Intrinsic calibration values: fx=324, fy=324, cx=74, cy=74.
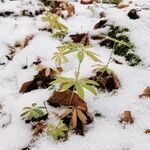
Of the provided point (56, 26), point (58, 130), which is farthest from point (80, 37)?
point (58, 130)

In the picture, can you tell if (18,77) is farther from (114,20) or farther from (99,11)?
(99,11)

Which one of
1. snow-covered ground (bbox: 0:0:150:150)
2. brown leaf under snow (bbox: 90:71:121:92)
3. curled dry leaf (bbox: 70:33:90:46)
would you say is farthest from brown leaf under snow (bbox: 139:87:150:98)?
curled dry leaf (bbox: 70:33:90:46)

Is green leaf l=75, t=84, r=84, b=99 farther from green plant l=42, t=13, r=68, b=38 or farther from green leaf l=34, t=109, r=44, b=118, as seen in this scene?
green plant l=42, t=13, r=68, b=38

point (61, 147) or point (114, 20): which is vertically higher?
point (114, 20)

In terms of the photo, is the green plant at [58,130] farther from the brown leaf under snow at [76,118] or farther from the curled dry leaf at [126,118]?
the curled dry leaf at [126,118]

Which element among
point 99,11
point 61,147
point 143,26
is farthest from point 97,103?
point 99,11

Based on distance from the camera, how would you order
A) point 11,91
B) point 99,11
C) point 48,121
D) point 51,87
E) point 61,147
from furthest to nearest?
point 99,11
point 11,91
point 51,87
point 48,121
point 61,147

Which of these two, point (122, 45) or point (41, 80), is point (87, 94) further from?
point (122, 45)

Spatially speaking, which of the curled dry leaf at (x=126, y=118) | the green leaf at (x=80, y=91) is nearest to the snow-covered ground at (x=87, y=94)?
the curled dry leaf at (x=126, y=118)
